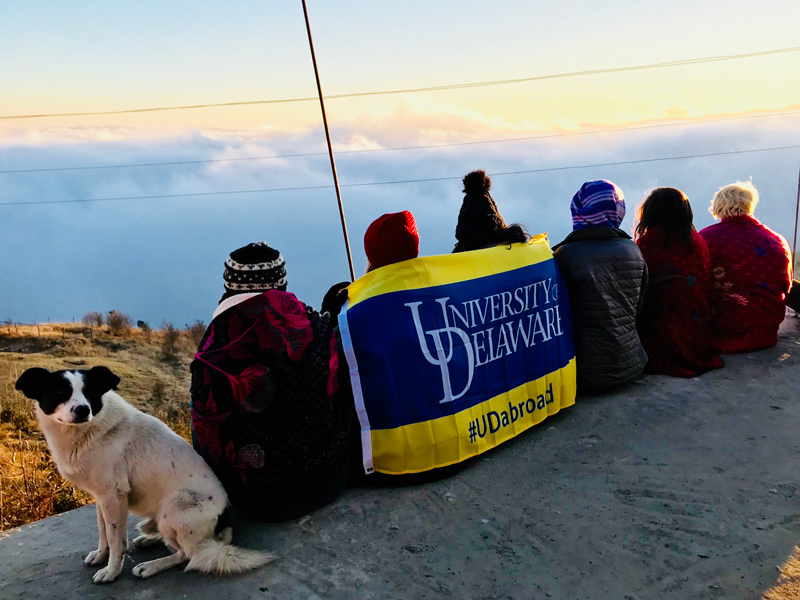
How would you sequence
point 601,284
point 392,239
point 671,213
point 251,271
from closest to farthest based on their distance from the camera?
point 251,271
point 392,239
point 601,284
point 671,213

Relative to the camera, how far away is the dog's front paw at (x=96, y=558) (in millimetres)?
2793

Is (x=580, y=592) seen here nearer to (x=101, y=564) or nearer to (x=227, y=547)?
(x=227, y=547)

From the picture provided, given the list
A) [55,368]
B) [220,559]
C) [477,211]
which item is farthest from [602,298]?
[55,368]

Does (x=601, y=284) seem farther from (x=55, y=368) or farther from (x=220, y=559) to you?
(x=55, y=368)

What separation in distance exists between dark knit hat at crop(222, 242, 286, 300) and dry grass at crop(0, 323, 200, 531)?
971 mm

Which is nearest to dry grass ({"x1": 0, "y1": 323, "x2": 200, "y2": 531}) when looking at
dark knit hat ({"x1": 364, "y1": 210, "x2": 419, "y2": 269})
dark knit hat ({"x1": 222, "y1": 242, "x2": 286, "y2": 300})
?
dark knit hat ({"x1": 222, "y1": 242, "x2": 286, "y2": 300})

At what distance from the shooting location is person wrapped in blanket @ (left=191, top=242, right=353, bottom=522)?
9.32ft

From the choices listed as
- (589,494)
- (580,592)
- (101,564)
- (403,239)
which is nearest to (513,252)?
(403,239)

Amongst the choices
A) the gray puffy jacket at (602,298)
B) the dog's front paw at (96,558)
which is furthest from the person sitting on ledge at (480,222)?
the dog's front paw at (96,558)

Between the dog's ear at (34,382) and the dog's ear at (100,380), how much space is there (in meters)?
0.15

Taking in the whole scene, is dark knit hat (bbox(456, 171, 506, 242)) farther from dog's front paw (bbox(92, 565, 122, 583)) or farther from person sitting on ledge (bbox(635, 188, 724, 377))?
dog's front paw (bbox(92, 565, 122, 583))

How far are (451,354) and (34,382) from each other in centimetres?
206

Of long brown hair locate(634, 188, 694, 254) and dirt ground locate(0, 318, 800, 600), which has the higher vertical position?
long brown hair locate(634, 188, 694, 254)

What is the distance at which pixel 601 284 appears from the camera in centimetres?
425
